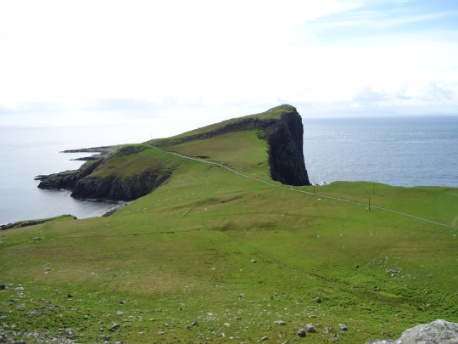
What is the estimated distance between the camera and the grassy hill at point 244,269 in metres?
27.2

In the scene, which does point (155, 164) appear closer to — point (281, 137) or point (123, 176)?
point (123, 176)

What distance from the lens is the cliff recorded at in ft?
376

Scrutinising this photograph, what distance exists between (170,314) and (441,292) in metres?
24.2

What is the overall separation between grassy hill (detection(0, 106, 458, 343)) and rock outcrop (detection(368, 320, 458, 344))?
15.4ft

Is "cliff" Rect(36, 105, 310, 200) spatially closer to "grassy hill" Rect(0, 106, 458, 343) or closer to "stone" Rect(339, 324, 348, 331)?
"grassy hill" Rect(0, 106, 458, 343)

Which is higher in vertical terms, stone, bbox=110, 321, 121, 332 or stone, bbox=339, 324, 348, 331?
stone, bbox=110, 321, 121, 332

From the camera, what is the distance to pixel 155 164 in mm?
120312

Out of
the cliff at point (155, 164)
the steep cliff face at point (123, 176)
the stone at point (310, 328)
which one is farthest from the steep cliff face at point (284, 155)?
the stone at point (310, 328)

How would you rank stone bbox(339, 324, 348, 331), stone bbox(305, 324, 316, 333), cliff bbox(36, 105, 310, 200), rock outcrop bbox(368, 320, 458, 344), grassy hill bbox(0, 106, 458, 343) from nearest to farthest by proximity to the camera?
rock outcrop bbox(368, 320, 458, 344) < stone bbox(305, 324, 316, 333) < stone bbox(339, 324, 348, 331) < grassy hill bbox(0, 106, 458, 343) < cliff bbox(36, 105, 310, 200)

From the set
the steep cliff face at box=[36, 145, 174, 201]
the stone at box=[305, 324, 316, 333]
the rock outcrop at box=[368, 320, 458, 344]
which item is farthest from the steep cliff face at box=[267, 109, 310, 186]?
the rock outcrop at box=[368, 320, 458, 344]

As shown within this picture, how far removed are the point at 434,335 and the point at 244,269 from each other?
23170mm

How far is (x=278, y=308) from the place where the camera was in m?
31.0

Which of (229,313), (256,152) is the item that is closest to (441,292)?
(229,313)

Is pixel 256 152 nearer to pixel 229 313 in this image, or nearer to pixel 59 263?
pixel 59 263
